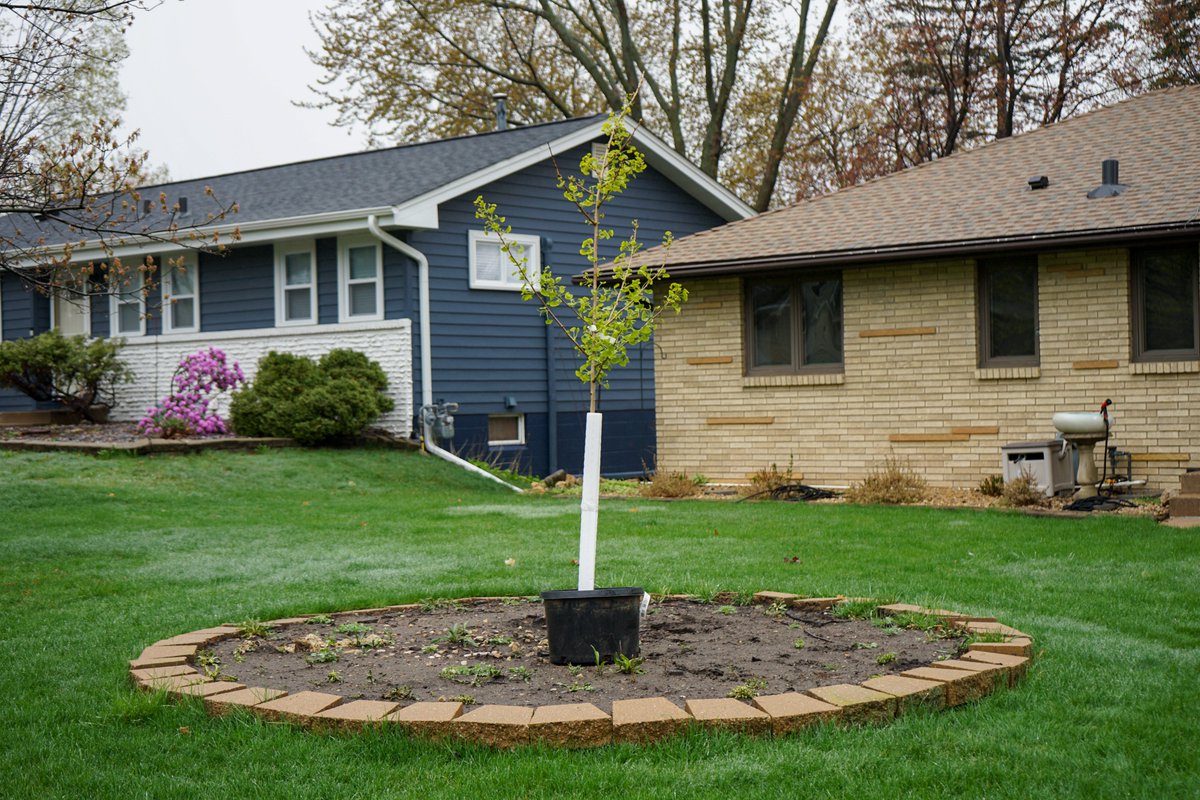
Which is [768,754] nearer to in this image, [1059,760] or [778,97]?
[1059,760]

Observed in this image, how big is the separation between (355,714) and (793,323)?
36.4 feet

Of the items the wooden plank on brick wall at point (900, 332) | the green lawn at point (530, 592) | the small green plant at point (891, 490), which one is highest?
the wooden plank on brick wall at point (900, 332)

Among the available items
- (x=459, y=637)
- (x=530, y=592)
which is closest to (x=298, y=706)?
(x=459, y=637)

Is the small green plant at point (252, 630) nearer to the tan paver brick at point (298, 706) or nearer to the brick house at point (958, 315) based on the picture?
the tan paver brick at point (298, 706)

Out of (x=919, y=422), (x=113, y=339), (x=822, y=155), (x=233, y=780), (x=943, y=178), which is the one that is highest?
(x=822, y=155)

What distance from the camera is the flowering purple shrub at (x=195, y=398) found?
17109mm

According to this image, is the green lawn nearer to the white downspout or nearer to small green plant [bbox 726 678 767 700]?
small green plant [bbox 726 678 767 700]

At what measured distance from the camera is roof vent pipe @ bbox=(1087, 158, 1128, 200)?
42.8 ft

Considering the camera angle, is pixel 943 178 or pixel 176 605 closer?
pixel 176 605

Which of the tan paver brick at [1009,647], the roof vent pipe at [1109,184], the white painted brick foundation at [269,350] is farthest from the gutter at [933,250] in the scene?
the tan paver brick at [1009,647]

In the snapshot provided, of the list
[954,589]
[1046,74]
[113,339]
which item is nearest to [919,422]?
[954,589]

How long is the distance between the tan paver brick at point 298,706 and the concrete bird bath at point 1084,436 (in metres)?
8.99

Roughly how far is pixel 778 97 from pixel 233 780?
1170 inches

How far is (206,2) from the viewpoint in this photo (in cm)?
873
